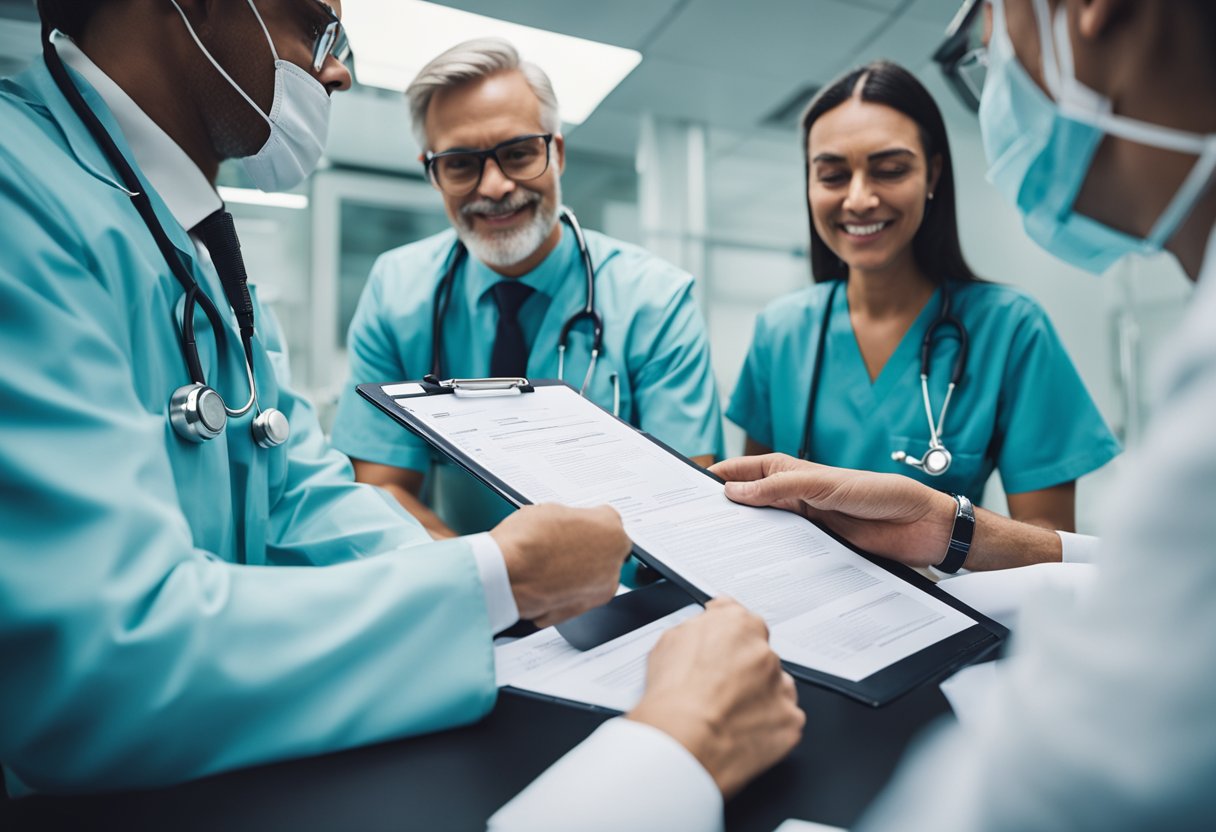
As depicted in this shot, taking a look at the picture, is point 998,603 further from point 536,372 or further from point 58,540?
point 536,372

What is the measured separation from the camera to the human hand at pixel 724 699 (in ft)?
1.28

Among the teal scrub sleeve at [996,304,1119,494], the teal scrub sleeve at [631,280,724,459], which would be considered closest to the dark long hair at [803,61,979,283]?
the teal scrub sleeve at [996,304,1119,494]

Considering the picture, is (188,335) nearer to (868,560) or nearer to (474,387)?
(474,387)

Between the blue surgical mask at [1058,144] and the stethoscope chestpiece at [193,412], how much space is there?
638 millimetres

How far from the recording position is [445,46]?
237cm

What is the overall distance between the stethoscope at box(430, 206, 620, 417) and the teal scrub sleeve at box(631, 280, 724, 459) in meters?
0.06

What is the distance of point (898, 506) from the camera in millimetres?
732

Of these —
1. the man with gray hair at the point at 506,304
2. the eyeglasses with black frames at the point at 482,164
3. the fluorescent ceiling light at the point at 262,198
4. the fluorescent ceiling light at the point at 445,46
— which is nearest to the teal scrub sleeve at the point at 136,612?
the man with gray hair at the point at 506,304

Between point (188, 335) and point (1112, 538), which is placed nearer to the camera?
point (1112, 538)

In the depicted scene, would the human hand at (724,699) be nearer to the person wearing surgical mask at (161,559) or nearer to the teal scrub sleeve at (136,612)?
the person wearing surgical mask at (161,559)

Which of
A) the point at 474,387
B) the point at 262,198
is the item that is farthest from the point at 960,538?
the point at 262,198

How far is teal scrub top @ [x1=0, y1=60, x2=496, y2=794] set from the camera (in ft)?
1.25

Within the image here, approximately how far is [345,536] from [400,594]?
1.15 ft

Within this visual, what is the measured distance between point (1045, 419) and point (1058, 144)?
822 millimetres
